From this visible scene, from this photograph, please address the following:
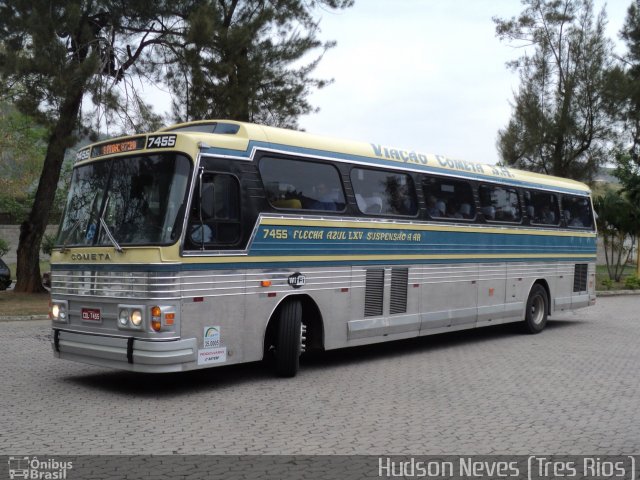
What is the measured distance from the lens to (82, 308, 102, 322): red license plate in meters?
8.99

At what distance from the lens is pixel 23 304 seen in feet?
64.3

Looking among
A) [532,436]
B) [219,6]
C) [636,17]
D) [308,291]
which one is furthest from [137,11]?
[636,17]

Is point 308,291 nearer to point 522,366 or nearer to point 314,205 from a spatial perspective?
point 314,205

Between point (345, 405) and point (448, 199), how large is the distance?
569cm

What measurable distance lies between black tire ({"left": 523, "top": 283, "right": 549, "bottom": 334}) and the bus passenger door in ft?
7.06

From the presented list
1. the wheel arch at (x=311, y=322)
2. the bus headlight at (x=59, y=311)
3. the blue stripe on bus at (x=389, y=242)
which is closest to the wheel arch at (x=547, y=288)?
the blue stripe on bus at (x=389, y=242)

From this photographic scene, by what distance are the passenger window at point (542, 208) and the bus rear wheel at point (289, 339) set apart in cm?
721

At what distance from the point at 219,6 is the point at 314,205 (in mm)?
11928

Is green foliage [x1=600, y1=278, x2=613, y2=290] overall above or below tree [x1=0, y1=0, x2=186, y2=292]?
below

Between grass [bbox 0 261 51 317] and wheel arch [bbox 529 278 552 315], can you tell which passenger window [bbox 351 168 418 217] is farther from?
grass [bbox 0 261 51 317]

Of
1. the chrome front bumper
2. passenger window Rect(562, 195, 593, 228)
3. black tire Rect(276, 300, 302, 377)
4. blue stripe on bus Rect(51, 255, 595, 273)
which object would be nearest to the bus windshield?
blue stripe on bus Rect(51, 255, 595, 273)

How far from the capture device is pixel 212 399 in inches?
343

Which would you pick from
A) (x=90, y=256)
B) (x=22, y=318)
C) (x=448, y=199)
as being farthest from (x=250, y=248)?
(x=22, y=318)

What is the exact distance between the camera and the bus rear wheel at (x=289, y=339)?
9852 millimetres
